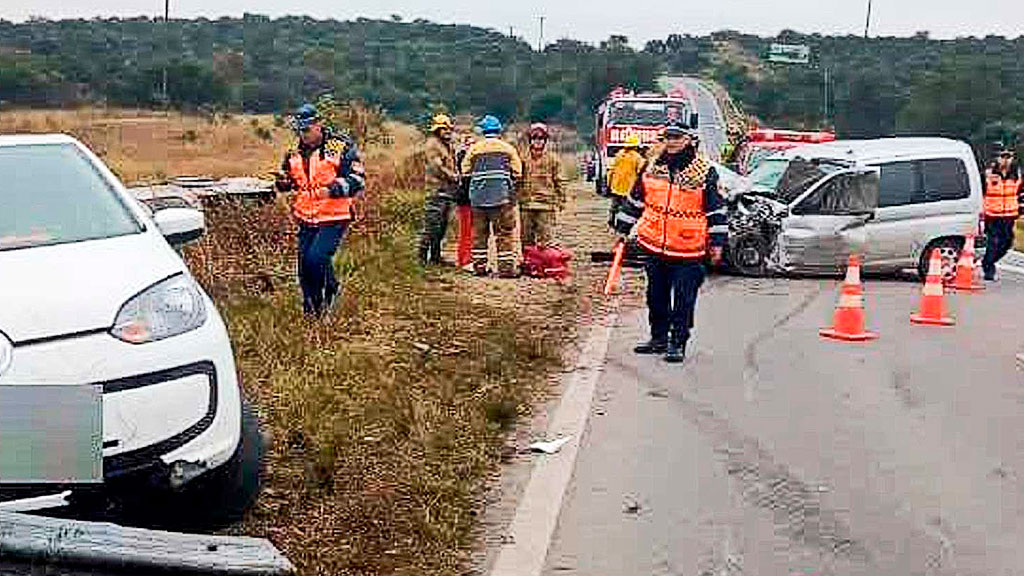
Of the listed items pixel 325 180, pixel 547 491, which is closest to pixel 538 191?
pixel 325 180

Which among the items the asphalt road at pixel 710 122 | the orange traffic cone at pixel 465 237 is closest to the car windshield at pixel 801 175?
the orange traffic cone at pixel 465 237

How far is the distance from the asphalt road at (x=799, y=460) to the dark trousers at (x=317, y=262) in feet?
7.04

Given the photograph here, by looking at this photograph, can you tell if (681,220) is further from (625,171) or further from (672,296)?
(625,171)

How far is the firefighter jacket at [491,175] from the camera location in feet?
49.1

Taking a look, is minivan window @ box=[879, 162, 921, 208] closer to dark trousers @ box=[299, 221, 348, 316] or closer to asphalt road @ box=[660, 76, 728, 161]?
dark trousers @ box=[299, 221, 348, 316]

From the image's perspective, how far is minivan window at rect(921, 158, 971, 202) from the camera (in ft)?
56.6

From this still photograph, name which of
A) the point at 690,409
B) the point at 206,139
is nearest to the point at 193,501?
the point at 690,409

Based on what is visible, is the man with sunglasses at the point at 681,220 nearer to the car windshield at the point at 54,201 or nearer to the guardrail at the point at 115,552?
the car windshield at the point at 54,201

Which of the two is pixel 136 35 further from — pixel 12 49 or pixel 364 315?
pixel 364 315

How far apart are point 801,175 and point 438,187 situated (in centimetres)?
443

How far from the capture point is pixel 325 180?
35.7 feet

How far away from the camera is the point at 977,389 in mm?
9938

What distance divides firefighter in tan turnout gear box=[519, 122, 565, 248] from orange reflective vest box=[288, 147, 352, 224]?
16.8ft

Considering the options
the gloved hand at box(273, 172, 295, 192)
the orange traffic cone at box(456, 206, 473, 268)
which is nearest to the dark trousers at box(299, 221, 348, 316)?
the gloved hand at box(273, 172, 295, 192)
